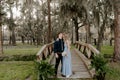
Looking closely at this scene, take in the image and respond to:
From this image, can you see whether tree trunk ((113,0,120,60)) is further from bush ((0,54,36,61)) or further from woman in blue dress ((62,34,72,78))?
bush ((0,54,36,61))

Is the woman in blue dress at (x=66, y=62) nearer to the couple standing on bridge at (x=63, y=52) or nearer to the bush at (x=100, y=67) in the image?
the couple standing on bridge at (x=63, y=52)

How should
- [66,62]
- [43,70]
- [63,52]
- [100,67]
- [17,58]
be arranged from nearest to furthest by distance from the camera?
[43,70] < [100,67] < [63,52] < [66,62] < [17,58]

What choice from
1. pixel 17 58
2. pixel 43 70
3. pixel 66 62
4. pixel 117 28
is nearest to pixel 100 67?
pixel 66 62

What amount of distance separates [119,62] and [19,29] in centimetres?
3820

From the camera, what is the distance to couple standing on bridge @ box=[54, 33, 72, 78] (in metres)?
8.86

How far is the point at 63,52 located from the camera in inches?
351

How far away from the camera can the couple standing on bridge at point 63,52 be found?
8859 millimetres

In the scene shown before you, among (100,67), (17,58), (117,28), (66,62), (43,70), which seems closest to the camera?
(43,70)

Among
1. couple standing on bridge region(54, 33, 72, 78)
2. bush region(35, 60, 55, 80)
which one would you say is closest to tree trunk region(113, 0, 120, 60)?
couple standing on bridge region(54, 33, 72, 78)

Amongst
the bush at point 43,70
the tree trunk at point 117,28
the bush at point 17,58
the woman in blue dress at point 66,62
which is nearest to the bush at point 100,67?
the woman in blue dress at point 66,62

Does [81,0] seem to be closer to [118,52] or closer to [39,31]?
[118,52]

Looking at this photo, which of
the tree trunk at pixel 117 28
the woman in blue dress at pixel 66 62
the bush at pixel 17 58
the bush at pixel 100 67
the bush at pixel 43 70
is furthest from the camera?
the bush at pixel 17 58

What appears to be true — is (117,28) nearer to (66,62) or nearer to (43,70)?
(66,62)

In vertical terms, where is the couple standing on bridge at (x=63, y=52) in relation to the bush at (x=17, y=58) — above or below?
above
